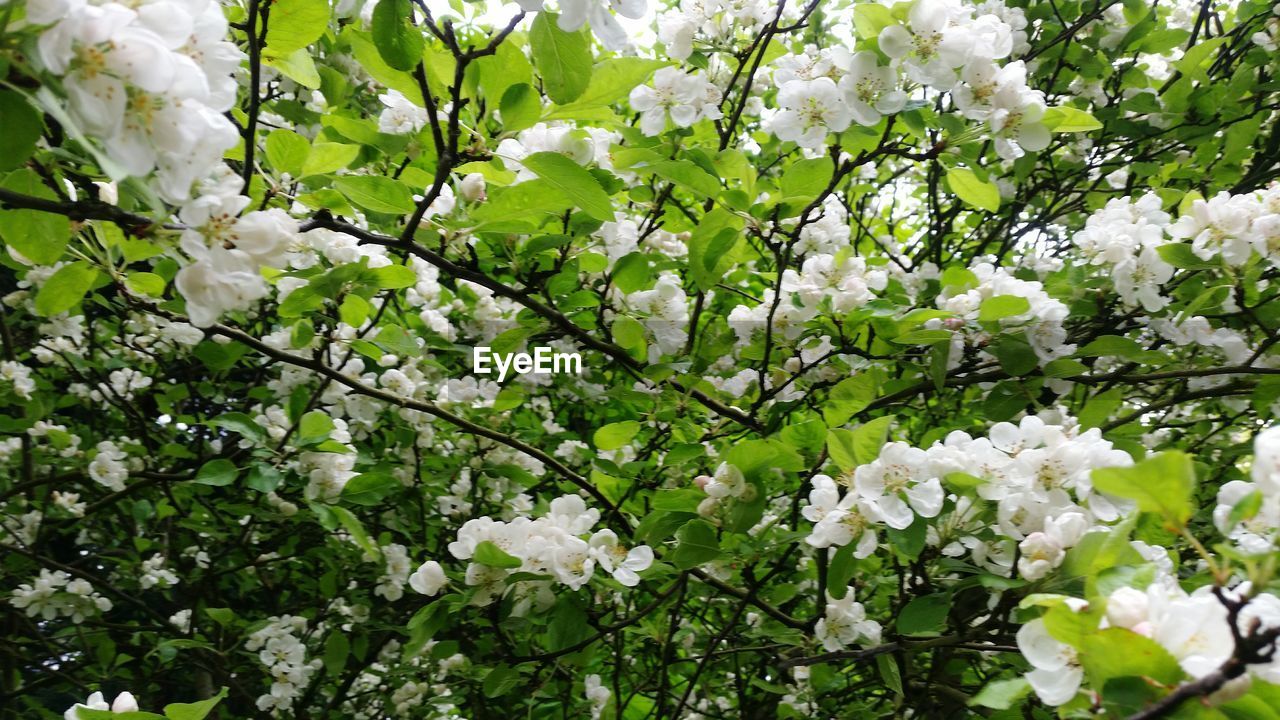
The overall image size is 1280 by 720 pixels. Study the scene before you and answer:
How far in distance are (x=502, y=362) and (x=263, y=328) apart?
1287mm

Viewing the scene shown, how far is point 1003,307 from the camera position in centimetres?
→ 180

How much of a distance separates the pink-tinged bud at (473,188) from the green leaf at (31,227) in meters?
0.68

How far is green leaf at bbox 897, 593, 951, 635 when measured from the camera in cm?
145

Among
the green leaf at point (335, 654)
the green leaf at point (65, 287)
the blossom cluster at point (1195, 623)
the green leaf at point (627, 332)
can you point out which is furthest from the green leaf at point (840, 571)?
the green leaf at point (335, 654)

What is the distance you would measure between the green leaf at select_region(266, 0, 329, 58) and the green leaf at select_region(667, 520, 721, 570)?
1.11 metres

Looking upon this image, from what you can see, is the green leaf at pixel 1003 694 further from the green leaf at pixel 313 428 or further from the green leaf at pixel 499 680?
the green leaf at pixel 313 428

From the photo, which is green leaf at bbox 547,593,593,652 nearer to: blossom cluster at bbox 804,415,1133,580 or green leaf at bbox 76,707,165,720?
blossom cluster at bbox 804,415,1133,580

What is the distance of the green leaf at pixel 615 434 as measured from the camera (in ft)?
7.17

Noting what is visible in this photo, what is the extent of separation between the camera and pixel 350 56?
8.04 ft

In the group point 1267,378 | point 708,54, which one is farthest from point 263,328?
point 1267,378

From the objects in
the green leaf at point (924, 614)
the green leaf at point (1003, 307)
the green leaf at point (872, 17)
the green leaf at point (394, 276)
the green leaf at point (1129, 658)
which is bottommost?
the green leaf at point (1129, 658)

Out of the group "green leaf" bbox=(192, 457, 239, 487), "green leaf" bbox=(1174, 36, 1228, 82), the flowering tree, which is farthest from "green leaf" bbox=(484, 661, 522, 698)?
"green leaf" bbox=(1174, 36, 1228, 82)

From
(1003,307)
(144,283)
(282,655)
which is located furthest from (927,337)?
(282,655)

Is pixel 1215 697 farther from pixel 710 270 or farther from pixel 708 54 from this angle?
pixel 708 54
